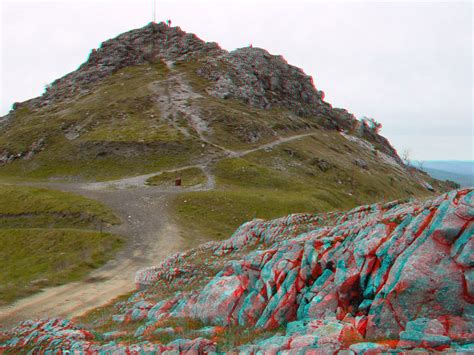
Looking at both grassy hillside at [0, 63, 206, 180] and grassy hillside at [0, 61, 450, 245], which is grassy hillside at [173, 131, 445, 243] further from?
grassy hillside at [0, 63, 206, 180]

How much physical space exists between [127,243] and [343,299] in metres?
28.0

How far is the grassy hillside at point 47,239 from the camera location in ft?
91.6

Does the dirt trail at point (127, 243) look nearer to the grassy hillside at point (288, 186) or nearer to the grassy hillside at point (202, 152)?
the grassy hillside at point (202, 152)

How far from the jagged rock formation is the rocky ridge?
301ft

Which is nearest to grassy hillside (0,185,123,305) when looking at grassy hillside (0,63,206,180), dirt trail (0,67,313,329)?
dirt trail (0,67,313,329)

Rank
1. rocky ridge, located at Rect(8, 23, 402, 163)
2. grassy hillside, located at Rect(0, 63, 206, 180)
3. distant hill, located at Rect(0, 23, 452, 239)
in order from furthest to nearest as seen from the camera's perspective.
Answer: rocky ridge, located at Rect(8, 23, 402, 163), grassy hillside, located at Rect(0, 63, 206, 180), distant hill, located at Rect(0, 23, 452, 239)

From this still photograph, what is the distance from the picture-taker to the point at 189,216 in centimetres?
4506

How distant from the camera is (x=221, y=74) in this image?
4397 inches

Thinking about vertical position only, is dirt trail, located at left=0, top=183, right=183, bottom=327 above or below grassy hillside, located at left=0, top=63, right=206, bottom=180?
below

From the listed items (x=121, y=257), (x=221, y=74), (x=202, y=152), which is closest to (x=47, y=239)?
(x=121, y=257)

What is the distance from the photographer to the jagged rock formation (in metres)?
9.55

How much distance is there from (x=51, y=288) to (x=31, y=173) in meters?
49.4

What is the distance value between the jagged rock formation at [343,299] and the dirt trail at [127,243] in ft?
20.4

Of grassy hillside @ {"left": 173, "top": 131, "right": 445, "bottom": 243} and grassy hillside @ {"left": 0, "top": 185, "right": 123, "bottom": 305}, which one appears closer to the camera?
grassy hillside @ {"left": 0, "top": 185, "right": 123, "bottom": 305}
